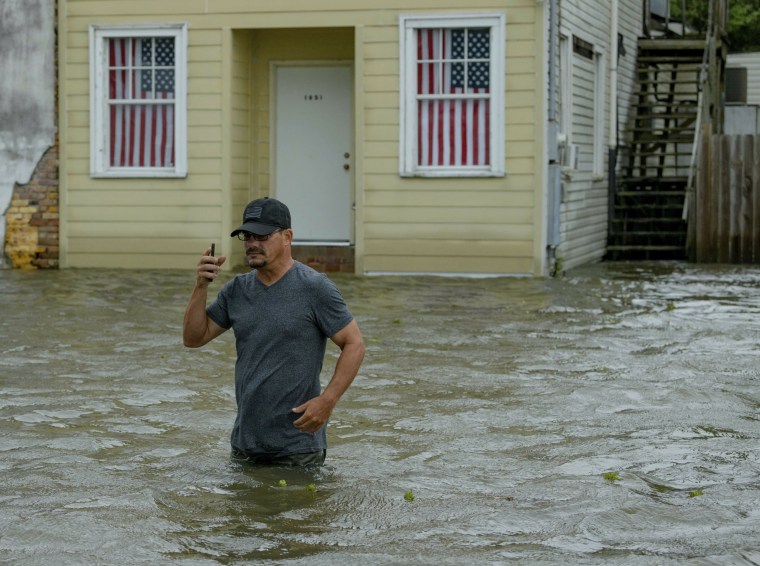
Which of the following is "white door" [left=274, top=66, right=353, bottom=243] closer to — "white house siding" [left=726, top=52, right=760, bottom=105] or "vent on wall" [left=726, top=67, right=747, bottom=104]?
"vent on wall" [left=726, top=67, right=747, bottom=104]

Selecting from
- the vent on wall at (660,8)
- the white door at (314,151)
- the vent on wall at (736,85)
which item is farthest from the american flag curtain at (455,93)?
the vent on wall at (736,85)

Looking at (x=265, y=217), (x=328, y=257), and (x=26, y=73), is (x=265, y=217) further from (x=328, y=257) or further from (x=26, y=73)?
(x=26, y=73)

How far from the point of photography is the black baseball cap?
654cm

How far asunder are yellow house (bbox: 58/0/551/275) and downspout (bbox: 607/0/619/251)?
188 inches

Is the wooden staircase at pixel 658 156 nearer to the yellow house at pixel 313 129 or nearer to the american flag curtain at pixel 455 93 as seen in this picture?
the yellow house at pixel 313 129

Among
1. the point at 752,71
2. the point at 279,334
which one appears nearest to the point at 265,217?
the point at 279,334

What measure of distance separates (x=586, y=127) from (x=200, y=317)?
14205mm

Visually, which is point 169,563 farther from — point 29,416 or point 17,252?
point 17,252

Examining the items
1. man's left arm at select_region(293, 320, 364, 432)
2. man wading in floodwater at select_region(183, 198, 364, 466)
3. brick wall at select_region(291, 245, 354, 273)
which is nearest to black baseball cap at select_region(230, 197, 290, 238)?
man wading in floodwater at select_region(183, 198, 364, 466)

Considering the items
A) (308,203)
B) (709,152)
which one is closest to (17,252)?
(308,203)

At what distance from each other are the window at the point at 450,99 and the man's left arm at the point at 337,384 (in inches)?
418

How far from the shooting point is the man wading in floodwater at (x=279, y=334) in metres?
6.55

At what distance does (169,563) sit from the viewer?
546 centimetres

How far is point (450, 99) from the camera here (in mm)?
17125
